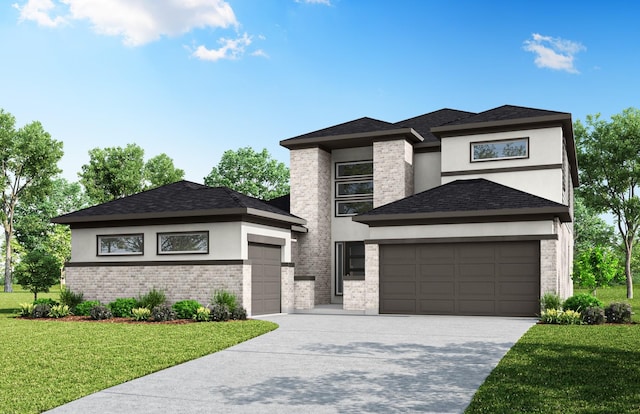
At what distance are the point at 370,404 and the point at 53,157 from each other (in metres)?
49.6

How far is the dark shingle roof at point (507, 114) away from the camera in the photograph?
24.8 metres

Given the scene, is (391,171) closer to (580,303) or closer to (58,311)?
(580,303)

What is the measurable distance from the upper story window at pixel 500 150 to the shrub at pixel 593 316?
8323mm

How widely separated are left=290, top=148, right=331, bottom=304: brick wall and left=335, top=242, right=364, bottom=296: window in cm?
41

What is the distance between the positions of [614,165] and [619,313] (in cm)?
2684

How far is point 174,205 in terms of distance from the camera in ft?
75.9

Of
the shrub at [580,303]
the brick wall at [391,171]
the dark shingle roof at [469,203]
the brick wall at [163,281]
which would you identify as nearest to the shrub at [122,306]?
the brick wall at [163,281]

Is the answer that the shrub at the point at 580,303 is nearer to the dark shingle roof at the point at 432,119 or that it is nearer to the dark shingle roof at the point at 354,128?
the dark shingle roof at the point at 354,128

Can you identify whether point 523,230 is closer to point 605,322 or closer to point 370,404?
point 605,322

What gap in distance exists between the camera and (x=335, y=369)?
1082cm

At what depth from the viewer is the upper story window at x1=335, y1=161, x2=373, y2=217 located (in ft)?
92.7

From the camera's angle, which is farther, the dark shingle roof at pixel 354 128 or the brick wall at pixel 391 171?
the dark shingle roof at pixel 354 128

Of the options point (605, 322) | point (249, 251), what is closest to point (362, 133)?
point (249, 251)

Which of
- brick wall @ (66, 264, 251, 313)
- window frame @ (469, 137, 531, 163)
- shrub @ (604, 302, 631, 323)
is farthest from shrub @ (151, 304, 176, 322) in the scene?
window frame @ (469, 137, 531, 163)
